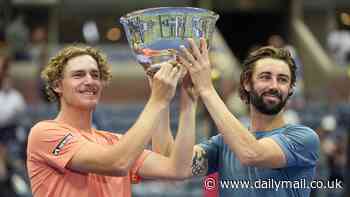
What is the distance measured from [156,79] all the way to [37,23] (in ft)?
41.2

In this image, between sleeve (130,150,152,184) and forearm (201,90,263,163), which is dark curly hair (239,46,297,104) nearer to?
forearm (201,90,263,163)

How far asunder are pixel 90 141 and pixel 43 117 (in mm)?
7641

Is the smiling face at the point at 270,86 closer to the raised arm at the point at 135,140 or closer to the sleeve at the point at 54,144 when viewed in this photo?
the raised arm at the point at 135,140

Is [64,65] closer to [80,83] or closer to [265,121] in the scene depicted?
[80,83]

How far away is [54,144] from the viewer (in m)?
4.10

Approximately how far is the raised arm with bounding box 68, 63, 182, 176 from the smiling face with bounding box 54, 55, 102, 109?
0.99 ft

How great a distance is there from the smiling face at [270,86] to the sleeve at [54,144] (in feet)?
2.74

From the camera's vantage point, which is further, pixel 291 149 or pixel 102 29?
pixel 102 29

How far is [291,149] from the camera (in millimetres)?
4230

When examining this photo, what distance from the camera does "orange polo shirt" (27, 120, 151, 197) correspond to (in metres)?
4.06

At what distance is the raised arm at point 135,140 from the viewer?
12.6ft

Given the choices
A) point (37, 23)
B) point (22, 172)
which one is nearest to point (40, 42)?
point (37, 23)

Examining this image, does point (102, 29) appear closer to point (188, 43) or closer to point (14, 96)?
point (14, 96)

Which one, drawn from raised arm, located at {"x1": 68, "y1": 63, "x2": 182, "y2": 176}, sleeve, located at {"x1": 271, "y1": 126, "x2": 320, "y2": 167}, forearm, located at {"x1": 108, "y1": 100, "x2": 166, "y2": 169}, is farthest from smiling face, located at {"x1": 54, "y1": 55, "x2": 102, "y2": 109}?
sleeve, located at {"x1": 271, "y1": 126, "x2": 320, "y2": 167}
